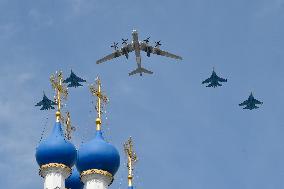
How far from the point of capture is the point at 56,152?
38.2m

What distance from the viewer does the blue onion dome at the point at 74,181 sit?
40.8m

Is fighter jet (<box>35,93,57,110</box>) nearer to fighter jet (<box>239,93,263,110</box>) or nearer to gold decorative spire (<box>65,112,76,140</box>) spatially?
gold decorative spire (<box>65,112,76,140</box>)

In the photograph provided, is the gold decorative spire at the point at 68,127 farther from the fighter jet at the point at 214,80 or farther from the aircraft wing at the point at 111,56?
the fighter jet at the point at 214,80

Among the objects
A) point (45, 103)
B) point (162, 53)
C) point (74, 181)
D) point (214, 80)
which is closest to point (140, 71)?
point (162, 53)

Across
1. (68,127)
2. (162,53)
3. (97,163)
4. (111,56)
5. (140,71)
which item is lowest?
(97,163)

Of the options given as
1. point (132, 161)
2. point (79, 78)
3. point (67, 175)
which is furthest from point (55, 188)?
point (79, 78)

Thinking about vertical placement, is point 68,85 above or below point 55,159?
above

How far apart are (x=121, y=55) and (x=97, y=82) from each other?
4.66m

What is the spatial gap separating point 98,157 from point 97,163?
288mm

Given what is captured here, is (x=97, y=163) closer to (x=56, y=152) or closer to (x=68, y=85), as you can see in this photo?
(x=56, y=152)

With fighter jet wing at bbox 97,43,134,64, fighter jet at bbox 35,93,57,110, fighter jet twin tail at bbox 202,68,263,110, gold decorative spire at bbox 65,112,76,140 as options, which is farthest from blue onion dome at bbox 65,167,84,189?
fighter jet twin tail at bbox 202,68,263,110

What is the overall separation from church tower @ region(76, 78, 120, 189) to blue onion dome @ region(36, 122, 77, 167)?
0.40 metres

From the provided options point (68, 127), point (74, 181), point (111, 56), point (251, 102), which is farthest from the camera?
point (111, 56)

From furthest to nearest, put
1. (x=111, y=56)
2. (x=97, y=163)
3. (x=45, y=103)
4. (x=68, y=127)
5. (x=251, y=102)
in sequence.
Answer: (x=111, y=56) < (x=251, y=102) < (x=45, y=103) < (x=68, y=127) < (x=97, y=163)
